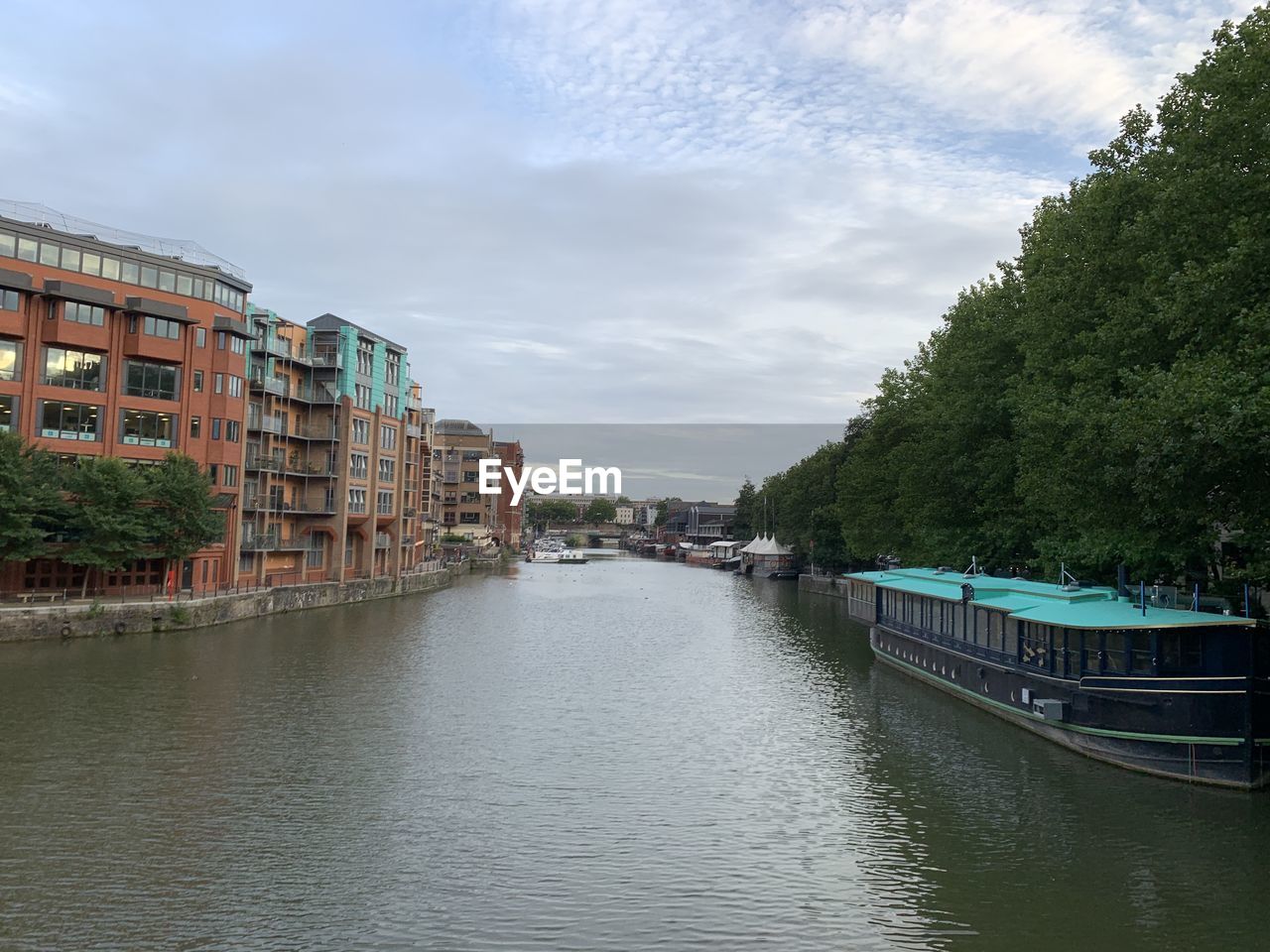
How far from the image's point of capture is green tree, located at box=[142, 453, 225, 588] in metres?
48.5

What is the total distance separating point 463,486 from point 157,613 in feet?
337

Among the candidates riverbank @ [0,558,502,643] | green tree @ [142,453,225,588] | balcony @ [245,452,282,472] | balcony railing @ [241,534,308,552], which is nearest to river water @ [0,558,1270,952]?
riverbank @ [0,558,502,643]

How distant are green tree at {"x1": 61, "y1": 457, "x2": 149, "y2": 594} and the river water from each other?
8.65 metres

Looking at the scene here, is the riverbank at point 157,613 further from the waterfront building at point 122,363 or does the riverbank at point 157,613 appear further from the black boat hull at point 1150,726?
the black boat hull at point 1150,726

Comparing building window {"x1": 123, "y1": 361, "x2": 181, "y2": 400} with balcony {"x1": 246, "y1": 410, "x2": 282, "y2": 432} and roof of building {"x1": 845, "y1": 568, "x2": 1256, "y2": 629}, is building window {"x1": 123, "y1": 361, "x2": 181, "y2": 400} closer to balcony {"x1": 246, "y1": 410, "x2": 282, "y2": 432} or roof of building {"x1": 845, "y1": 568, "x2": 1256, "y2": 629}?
balcony {"x1": 246, "y1": 410, "x2": 282, "y2": 432}

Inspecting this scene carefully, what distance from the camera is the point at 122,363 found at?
5197 centimetres

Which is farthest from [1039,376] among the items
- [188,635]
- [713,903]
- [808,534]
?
[808,534]

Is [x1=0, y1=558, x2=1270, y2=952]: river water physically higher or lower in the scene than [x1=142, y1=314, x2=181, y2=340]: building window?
lower

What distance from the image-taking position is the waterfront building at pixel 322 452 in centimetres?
6378

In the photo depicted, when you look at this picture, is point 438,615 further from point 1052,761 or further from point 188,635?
point 1052,761

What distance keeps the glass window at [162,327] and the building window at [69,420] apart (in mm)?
5356

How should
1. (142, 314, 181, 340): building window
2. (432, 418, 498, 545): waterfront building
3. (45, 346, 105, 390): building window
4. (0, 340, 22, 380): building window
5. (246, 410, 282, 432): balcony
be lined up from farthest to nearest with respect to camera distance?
(432, 418, 498, 545): waterfront building, (246, 410, 282, 432): balcony, (142, 314, 181, 340): building window, (45, 346, 105, 390): building window, (0, 340, 22, 380): building window

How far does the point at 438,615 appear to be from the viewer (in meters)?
64.1

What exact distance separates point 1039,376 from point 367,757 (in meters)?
27.4
